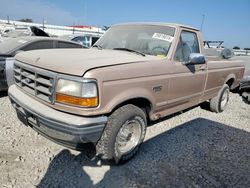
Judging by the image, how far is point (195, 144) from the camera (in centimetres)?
404

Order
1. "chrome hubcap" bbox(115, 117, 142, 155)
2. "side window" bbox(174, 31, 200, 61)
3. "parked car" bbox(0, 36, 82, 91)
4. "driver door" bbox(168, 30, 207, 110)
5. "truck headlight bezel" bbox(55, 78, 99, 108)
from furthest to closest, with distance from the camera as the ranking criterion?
1. "parked car" bbox(0, 36, 82, 91)
2. "side window" bbox(174, 31, 200, 61)
3. "driver door" bbox(168, 30, 207, 110)
4. "chrome hubcap" bbox(115, 117, 142, 155)
5. "truck headlight bezel" bbox(55, 78, 99, 108)

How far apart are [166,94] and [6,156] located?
2448 mm

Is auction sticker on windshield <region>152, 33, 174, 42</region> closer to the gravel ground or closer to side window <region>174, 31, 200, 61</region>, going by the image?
side window <region>174, 31, 200, 61</region>

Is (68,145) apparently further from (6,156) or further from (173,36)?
(173,36)

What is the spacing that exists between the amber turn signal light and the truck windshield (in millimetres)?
1570

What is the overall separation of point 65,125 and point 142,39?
7.04ft

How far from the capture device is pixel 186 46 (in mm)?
4156

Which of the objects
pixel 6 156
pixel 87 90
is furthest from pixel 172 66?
pixel 6 156

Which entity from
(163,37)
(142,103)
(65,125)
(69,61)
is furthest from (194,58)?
(65,125)

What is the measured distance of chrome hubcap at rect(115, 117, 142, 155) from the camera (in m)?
3.12

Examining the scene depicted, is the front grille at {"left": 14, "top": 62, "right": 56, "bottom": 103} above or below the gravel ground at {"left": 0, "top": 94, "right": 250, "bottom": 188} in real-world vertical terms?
above

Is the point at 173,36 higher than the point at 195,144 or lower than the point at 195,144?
higher

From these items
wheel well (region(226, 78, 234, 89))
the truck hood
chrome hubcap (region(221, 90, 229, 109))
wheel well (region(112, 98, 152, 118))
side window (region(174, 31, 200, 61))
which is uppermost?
side window (region(174, 31, 200, 61))

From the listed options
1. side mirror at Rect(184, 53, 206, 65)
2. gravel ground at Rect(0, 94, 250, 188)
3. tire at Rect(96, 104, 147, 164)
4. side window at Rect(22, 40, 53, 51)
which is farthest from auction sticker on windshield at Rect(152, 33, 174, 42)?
side window at Rect(22, 40, 53, 51)
